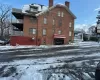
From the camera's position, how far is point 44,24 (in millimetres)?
40844

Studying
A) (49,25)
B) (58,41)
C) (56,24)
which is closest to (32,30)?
(49,25)

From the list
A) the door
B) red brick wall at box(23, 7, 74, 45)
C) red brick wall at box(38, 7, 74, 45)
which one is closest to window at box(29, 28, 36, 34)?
red brick wall at box(23, 7, 74, 45)

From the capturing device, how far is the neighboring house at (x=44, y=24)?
38125mm

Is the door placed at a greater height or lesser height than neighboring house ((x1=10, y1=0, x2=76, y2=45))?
lesser

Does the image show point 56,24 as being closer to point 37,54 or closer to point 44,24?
point 44,24

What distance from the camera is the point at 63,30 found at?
43812 millimetres

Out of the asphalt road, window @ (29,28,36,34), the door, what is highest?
window @ (29,28,36,34)

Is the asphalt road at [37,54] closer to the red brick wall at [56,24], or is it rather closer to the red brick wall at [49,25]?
the red brick wall at [49,25]

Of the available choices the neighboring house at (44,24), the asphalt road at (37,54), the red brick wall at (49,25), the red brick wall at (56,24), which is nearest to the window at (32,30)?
the neighboring house at (44,24)

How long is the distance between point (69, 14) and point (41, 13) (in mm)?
8626

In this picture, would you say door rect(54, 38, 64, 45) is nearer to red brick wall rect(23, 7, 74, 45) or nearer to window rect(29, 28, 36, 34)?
red brick wall rect(23, 7, 74, 45)

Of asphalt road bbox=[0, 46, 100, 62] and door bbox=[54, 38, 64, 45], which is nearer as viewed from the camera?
asphalt road bbox=[0, 46, 100, 62]

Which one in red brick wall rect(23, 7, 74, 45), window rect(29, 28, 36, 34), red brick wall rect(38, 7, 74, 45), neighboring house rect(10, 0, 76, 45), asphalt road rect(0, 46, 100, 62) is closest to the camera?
asphalt road rect(0, 46, 100, 62)

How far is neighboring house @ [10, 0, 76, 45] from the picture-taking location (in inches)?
1501
